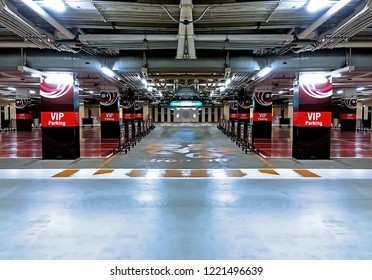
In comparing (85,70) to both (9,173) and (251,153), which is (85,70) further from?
(251,153)

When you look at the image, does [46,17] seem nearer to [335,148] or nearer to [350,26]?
[350,26]

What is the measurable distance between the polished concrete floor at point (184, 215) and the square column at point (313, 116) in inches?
88.4

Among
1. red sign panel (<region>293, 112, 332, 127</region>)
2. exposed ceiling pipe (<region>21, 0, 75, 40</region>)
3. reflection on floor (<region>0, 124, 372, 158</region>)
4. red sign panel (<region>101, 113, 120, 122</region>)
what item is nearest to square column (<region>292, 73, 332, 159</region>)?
red sign panel (<region>293, 112, 332, 127</region>)

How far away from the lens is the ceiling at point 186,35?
187 inches

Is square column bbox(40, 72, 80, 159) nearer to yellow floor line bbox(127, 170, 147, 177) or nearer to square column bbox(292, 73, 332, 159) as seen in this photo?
yellow floor line bbox(127, 170, 147, 177)

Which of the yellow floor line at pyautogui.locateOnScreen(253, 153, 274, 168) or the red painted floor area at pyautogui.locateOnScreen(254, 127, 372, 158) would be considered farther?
the red painted floor area at pyautogui.locateOnScreen(254, 127, 372, 158)

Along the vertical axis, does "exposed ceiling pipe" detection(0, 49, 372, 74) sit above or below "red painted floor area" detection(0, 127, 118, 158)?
above

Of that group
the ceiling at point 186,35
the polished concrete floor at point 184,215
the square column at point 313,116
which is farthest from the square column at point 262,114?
the polished concrete floor at point 184,215

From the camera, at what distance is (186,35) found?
229 inches

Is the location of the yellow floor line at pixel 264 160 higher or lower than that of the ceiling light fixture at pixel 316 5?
lower

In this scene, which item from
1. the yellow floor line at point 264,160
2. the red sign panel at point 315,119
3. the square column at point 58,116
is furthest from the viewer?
the red sign panel at point 315,119

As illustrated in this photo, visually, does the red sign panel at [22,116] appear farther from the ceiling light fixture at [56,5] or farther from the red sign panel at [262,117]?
the ceiling light fixture at [56,5]

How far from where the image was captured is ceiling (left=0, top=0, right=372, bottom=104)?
4754 millimetres

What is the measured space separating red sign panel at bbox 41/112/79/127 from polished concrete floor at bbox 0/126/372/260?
2482 millimetres
